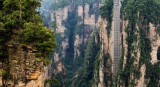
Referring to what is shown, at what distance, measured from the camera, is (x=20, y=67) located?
27.2ft

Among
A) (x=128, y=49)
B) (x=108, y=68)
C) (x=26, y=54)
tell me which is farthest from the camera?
(x=108, y=68)

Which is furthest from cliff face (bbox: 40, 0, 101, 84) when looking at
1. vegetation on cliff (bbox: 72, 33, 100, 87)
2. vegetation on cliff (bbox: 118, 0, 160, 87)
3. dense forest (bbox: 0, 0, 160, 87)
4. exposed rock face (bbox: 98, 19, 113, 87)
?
vegetation on cliff (bbox: 118, 0, 160, 87)

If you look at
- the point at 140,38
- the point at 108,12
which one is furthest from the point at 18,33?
the point at 108,12

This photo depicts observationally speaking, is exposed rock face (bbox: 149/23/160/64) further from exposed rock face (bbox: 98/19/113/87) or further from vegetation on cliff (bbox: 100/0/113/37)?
vegetation on cliff (bbox: 100/0/113/37)

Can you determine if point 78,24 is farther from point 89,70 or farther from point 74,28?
point 89,70

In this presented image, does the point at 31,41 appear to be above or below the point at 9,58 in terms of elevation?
above

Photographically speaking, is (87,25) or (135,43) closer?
(135,43)

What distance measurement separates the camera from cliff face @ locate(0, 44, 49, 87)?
8.24 m

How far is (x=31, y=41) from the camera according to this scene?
8.60 m

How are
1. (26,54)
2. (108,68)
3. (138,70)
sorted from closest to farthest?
1. (26,54)
2. (138,70)
3. (108,68)

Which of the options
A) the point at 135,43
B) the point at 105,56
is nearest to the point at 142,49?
the point at 135,43

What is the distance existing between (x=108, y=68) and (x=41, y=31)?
24.9m

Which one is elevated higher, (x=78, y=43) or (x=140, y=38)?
(x=140, y=38)

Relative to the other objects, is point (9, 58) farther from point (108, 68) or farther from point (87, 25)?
point (87, 25)
